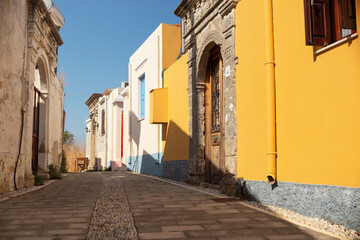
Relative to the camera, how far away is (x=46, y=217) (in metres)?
3.86

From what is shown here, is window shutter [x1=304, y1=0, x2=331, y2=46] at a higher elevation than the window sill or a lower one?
higher

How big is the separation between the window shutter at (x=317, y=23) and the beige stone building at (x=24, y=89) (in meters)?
4.73

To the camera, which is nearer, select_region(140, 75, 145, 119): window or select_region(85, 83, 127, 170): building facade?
select_region(140, 75, 145, 119): window

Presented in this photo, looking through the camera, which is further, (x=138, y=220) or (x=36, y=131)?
(x=36, y=131)

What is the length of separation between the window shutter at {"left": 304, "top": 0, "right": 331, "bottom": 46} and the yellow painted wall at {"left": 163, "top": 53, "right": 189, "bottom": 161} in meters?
4.89

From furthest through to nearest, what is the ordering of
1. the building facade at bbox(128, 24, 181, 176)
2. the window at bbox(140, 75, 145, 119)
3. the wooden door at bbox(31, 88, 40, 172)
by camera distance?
the window at bbox(140, 75, 145, 119) < the building facade at bbox(128, 24, 181, 176) < the wooden door at bbox(31, 88, 40, 172)

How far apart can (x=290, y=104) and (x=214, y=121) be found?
2996 mm

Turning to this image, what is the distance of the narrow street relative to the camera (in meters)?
3.16

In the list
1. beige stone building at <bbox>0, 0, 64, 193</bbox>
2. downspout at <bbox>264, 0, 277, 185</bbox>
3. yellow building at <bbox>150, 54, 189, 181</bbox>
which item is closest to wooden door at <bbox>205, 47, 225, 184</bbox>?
yellow building at <bbox>150, 54, 189, 181</bbox>

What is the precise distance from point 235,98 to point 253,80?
0.66m

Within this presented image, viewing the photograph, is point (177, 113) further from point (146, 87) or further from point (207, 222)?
point (207, 222)

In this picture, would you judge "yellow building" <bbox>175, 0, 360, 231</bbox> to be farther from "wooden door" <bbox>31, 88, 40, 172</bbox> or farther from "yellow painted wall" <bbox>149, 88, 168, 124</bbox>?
"wooden door" <bbox>31, 88, 40, 172</bbox>

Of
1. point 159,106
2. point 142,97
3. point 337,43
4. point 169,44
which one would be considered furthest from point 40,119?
point 337,43

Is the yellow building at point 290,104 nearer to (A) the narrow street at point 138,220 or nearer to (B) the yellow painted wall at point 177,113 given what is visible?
(A) the narrow street at point 138,220
